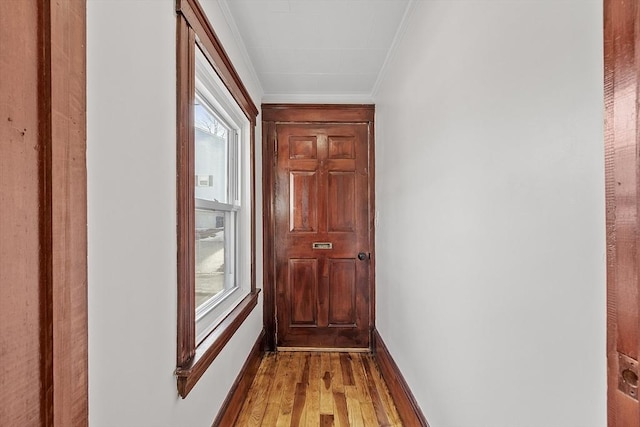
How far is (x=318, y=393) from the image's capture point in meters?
2.55

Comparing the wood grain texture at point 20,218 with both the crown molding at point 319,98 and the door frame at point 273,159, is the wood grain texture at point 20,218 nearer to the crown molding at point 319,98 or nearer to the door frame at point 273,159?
the door frame at point 273,159

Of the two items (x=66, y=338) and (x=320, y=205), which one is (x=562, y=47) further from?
(x=320, y=205)

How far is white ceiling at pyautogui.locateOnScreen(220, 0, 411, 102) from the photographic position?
198 cm

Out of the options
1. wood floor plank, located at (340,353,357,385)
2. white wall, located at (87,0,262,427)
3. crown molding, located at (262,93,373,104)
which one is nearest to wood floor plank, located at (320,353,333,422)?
wood floor plank, located at (340,353,357,385)

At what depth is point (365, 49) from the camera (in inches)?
97.1

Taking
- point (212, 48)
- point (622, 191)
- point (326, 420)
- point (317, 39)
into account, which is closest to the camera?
point (622, 191)

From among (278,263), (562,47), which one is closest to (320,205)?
(278,263)

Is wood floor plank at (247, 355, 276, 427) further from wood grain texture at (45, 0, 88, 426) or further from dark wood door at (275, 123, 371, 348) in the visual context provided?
wood grain texture at (45, 0, 88, 426)

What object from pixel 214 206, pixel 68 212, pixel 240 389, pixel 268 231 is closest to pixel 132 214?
pixel 68 212

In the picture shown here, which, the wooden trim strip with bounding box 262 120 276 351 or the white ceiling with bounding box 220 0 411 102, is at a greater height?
the white ceiling with bounding box 220 0 411 102

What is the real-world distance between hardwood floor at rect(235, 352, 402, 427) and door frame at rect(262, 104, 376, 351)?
0.35 metres

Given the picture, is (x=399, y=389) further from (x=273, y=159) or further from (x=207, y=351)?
(x=273, y=159)

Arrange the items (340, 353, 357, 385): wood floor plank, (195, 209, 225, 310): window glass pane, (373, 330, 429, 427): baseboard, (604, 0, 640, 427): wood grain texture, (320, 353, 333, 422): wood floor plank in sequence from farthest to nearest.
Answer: (340, 353, 357, 385): wood floor plank, (320, 353, 333, 422): wood floor plank, (195, 209, 225, 310): window glass pane, (373, 330, 429, 427): baseboard, (604, 0, 640, 427): wood grain texture

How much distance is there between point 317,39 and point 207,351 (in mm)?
1878
